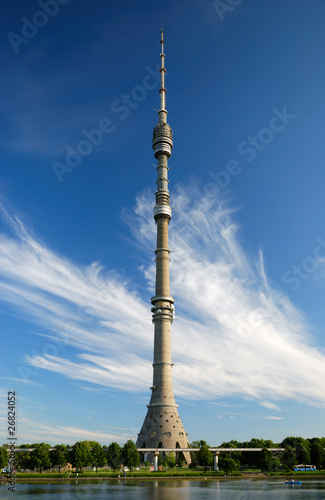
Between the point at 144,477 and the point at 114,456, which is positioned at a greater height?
the point at 114,456

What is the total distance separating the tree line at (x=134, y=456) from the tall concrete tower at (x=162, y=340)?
32.3 ft

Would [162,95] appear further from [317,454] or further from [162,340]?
[317,454]

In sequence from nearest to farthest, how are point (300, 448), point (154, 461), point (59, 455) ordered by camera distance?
point (59, 455), point (154, 461), point (300, 448)

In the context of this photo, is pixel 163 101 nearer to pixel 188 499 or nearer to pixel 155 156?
pixel 155 156

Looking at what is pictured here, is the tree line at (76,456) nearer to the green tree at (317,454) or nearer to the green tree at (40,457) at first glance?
the green tree at (40,457)

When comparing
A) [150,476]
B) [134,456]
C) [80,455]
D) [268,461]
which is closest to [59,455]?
[80,455]

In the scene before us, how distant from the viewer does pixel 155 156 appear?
190 m

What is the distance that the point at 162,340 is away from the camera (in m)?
159

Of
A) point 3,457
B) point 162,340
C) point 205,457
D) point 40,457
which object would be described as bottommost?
point 205,457

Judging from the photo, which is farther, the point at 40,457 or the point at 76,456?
the point at 76,456

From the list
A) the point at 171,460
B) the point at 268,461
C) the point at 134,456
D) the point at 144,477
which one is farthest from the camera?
the point at 268,461

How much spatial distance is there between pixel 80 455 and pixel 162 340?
54.8 meters

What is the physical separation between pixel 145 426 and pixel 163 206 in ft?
285

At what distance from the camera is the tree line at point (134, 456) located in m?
114
